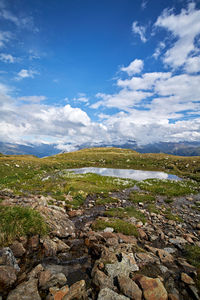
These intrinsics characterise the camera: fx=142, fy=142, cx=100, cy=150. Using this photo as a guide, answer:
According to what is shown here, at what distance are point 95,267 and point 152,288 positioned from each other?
201 centimetres

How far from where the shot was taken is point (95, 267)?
17.4 feet

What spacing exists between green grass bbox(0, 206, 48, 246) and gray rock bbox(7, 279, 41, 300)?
2448 millimetres

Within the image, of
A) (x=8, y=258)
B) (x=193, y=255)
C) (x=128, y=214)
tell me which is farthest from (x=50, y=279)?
(x=128, y=214)

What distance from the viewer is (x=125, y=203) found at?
51.7 ft

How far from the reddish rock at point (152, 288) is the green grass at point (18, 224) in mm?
5020

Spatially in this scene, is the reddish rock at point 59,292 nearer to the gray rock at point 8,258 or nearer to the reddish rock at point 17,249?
the gray rock at point 8,258

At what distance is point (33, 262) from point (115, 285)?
338 centimetres

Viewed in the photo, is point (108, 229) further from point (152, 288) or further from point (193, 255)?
point (152, 288)

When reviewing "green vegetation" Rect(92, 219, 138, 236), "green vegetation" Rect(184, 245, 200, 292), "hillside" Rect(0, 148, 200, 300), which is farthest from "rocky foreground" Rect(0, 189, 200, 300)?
"green vegetation" Rect(92, 219, 138, 236)

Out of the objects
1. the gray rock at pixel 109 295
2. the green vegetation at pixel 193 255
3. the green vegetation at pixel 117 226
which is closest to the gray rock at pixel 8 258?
the gray rock at pixel 109 295

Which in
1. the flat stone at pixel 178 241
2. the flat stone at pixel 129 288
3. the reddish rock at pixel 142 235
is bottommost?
the flat stone at pixel 178 241

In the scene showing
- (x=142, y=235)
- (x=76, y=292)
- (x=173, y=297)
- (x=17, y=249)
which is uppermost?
(x=17, y=249)

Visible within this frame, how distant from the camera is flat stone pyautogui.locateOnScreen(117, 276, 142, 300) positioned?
4145 mm

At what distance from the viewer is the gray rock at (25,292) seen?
13.2 feet
